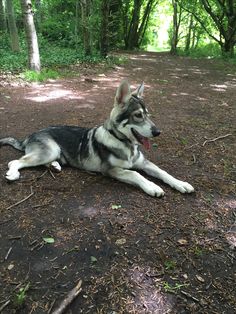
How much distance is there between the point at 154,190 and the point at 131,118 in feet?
3.05

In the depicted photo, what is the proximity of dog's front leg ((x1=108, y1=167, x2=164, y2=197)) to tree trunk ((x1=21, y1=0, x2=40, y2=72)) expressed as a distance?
23.3 feet

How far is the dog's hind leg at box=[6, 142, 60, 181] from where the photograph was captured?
4.16 metres

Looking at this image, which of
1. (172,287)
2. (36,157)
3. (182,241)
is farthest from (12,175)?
(172,287)

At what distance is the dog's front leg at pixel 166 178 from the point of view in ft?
12.8

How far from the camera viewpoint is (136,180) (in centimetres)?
388

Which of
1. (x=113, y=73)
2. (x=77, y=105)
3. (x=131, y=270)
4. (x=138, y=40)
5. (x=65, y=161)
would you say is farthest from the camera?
(x=138, y=40)

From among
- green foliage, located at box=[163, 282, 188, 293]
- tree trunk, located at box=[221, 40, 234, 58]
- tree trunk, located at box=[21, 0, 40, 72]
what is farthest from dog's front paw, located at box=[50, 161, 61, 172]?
tree trunk, located at box=[221, 40, 234, 58]

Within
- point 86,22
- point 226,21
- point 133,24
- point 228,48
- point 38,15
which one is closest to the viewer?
point 86,22

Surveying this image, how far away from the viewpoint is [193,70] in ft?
43.6

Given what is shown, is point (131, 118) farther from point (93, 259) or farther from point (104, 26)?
point (104, 26)

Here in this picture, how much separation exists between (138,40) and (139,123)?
21.1 m

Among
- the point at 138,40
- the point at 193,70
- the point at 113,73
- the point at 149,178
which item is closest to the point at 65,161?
the point at 149,178

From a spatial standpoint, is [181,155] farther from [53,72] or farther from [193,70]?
[193,70]

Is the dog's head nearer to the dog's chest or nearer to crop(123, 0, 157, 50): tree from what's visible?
the dog's chest
